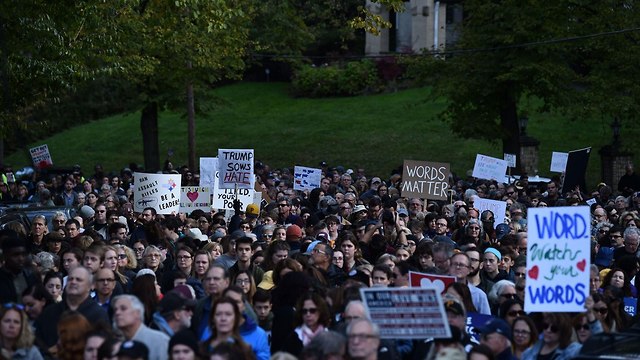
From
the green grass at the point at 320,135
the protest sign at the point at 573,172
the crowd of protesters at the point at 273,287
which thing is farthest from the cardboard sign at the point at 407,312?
the green grass at the point at 320,135

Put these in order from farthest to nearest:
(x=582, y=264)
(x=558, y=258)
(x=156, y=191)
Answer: (x=156, y=191) < (x=558, y=258) < (x=582, y=264)

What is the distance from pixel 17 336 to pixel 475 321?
12.7 ft

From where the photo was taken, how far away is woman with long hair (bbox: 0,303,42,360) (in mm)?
9133

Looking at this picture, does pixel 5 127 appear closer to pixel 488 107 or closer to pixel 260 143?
pixel 488 107

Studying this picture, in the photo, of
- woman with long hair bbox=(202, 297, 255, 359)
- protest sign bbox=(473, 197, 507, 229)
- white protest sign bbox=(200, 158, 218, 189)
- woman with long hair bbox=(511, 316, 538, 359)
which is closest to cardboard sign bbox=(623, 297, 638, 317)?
woman with long hair bbox=(511, 316, 538, 359)

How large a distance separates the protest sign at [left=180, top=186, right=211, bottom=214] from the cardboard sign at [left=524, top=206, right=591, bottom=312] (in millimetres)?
13988

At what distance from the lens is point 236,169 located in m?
21.7

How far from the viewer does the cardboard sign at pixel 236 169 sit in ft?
70.8

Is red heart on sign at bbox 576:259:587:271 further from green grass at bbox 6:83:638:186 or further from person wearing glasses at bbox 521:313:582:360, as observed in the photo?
green grass at bbox 6:83:638:186

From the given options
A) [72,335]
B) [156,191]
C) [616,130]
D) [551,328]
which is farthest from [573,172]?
[72,335]

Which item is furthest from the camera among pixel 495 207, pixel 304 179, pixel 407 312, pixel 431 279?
pixel 304 179

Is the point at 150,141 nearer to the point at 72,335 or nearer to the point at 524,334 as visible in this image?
the point at 524,334

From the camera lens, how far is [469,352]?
30.4ft

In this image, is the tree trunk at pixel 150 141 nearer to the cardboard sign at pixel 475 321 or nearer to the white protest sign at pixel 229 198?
the white protest sign at pixel 229 198
